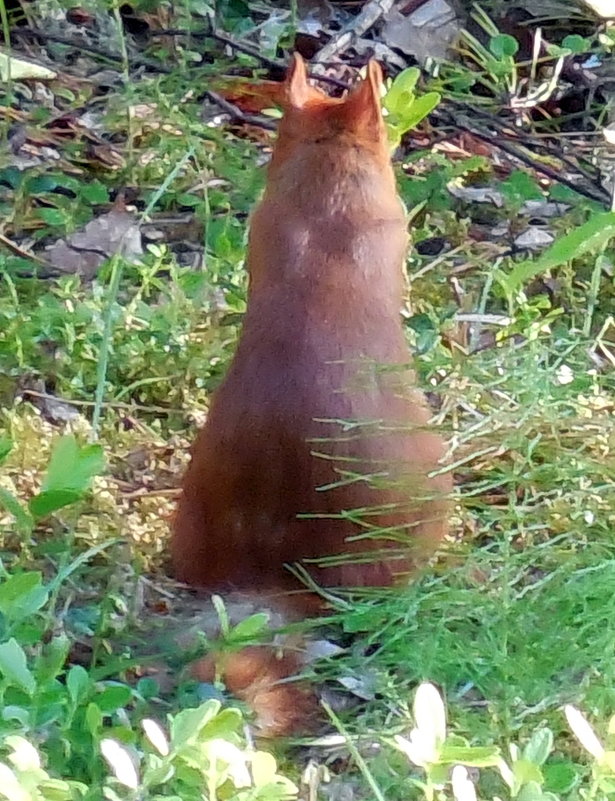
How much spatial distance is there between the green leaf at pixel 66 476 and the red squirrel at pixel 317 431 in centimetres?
20

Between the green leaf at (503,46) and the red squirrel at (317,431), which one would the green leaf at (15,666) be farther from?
the green leaf at (503,46)

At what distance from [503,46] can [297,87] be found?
3.18ft

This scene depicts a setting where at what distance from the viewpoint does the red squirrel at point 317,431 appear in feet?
5.56

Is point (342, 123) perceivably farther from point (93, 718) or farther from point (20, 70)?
point (93, 718)

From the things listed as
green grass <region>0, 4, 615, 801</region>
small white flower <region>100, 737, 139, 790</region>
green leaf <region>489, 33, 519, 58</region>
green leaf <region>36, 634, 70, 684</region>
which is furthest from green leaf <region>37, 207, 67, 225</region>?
small white flower <region>100, 737, 139, 790</region>

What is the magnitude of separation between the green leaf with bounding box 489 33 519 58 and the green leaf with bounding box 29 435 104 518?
1.61 meters

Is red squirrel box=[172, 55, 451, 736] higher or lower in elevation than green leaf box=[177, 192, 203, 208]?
higher

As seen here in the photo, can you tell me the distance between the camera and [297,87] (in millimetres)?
2059

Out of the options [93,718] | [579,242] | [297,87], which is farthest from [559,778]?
[297,87]

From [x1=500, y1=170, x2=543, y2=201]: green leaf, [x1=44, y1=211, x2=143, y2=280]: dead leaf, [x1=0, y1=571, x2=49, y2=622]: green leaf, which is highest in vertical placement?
[x1=0, y1=571, x2=49, y2=622]: green leaf

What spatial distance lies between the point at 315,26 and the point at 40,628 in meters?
1.94

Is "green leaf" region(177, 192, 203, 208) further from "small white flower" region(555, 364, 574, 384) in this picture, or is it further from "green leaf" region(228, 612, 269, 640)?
"green leaf" region(228, 612, 269, 640)

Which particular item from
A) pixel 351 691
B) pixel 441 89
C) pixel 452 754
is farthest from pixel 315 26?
pixel 452 754

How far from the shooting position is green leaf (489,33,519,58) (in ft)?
→ 9.55
